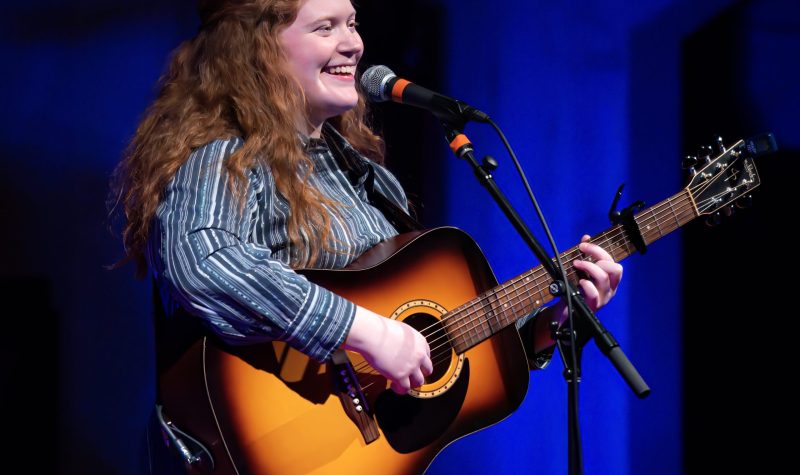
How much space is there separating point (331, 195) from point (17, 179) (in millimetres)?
899

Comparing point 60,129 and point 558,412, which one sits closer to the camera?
point 60,129

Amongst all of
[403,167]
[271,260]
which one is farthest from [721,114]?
[271,260]

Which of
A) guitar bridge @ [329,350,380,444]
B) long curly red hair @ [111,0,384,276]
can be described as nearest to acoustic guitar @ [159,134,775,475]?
guitar bridge @ [329,350,380,444]

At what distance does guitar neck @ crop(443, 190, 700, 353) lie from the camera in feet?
6.27

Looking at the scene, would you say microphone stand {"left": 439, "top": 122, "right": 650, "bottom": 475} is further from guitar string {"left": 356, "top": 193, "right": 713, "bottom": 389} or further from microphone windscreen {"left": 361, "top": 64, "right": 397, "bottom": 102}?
guitar string {"left": 356, "top": 193, "right": 713, "bottom": 389}

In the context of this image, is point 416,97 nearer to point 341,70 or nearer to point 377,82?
point 377,82

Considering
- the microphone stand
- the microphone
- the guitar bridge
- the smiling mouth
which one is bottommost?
the guitar bridge

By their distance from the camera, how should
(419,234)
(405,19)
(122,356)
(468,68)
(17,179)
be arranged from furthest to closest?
(468,68) < (405,19) < (122,356) < (17,179) < (419,234)

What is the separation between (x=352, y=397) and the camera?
171 centimetres

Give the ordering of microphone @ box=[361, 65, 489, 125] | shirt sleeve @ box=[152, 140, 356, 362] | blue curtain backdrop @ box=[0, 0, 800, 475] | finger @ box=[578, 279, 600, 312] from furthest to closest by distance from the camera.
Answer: blue curtain backdrop @ box=[0, 0, 800, 475] < finger @ box=[578, 279, 600, 312] < microphone @ box=[361, 65, 489, 125] < shirt sleeve @ box=[152, 140, 356, 362]

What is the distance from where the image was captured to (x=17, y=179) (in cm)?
215

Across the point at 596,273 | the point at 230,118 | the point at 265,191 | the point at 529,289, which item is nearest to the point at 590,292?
the point at 596,273

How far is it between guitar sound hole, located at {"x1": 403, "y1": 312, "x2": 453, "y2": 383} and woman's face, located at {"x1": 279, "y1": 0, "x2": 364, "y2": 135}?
58cm

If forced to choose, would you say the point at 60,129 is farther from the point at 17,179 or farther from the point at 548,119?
the point at 548,119
